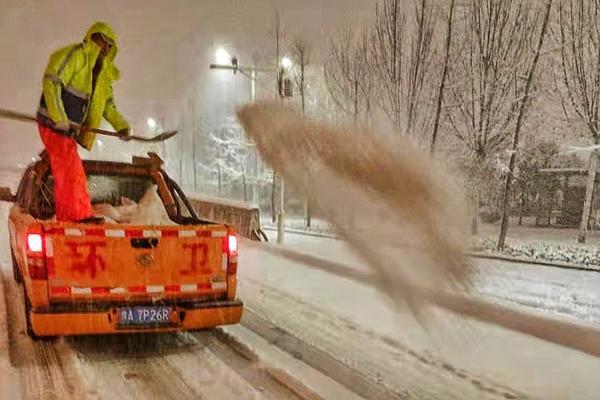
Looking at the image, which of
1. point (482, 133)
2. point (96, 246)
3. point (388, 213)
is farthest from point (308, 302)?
point (482, 133)

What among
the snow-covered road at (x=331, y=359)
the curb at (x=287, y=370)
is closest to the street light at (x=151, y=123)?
the snow-covered road at (x=331, y=359)

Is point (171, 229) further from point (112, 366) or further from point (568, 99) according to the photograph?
point (568, 99)

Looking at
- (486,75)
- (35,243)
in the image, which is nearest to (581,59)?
(486,75)

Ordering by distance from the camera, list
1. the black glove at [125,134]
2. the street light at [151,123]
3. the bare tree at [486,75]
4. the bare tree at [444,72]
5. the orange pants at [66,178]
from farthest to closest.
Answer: the street light at [151,123]
the bare tree at [444,72]
the bare tree at [486,75]
the black glove at [125,134]
the orange pants at [66,178]

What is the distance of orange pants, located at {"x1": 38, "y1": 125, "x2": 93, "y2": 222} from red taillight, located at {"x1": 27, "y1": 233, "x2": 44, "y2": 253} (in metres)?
0.64

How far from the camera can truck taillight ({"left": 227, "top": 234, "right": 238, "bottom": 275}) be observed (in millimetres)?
4879

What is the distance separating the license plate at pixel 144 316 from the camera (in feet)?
14.5

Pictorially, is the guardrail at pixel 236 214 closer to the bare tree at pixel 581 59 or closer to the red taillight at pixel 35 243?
the bare tree at pixel 581 59

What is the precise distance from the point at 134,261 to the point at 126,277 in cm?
15

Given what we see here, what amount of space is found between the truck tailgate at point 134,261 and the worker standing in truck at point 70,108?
0.53m

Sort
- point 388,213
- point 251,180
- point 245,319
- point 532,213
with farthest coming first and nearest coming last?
point 251,180 → point 532,213 → point 245,319 → point 388,213

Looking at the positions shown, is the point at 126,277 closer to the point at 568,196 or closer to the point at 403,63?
the point at 403,63

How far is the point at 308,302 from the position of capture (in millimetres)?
7016

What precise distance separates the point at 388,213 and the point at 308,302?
2.20m
